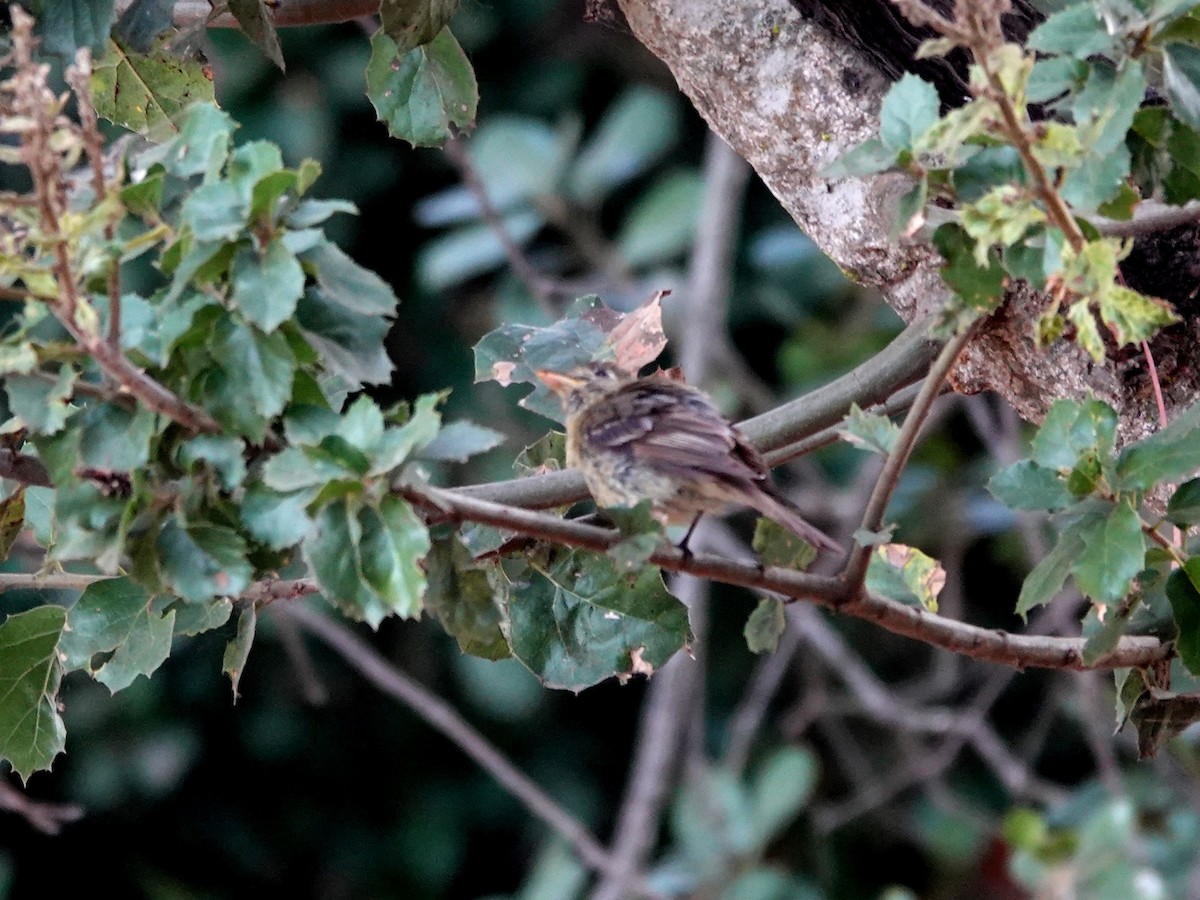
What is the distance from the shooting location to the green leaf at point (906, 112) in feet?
5.64

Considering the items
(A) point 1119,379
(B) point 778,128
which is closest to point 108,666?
(B) point 778,128

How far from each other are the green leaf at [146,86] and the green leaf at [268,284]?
50.0 inches

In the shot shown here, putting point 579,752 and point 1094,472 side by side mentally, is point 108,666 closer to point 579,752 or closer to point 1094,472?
point 1094,472

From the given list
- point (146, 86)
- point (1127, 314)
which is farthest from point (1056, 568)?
point (146, 86)

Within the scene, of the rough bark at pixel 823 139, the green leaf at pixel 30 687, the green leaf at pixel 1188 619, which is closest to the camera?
the green leaf at pixel 1188 619

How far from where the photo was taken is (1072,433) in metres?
1.88

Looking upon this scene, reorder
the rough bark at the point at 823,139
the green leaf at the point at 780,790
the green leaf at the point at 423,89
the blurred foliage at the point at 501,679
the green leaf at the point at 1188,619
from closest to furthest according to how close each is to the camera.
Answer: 1. the green leaf at the point at 1188,619
2. the rough bark at the point at 823,139
3. the green leaf at the point at 423,89
4. the green leaf at the point at 780,790
5. the blurred foliage at the point at 501,679

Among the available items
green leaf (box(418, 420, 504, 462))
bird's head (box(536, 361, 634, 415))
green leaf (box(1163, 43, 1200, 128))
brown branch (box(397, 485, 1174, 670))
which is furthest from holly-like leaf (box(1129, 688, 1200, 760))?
green leaf (box(418, 420, 504, 462))

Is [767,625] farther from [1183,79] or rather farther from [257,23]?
[257,23]

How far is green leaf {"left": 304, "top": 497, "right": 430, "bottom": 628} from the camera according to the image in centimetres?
158

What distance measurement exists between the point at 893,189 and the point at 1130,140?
0.48m

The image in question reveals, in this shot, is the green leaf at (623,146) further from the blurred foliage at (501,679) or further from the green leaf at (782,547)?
the green leaf at (782,547)

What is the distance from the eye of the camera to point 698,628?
5961 mm

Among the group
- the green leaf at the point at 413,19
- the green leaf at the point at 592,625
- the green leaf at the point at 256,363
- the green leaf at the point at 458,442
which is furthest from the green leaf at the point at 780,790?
the green leaf at the point at 256,363
